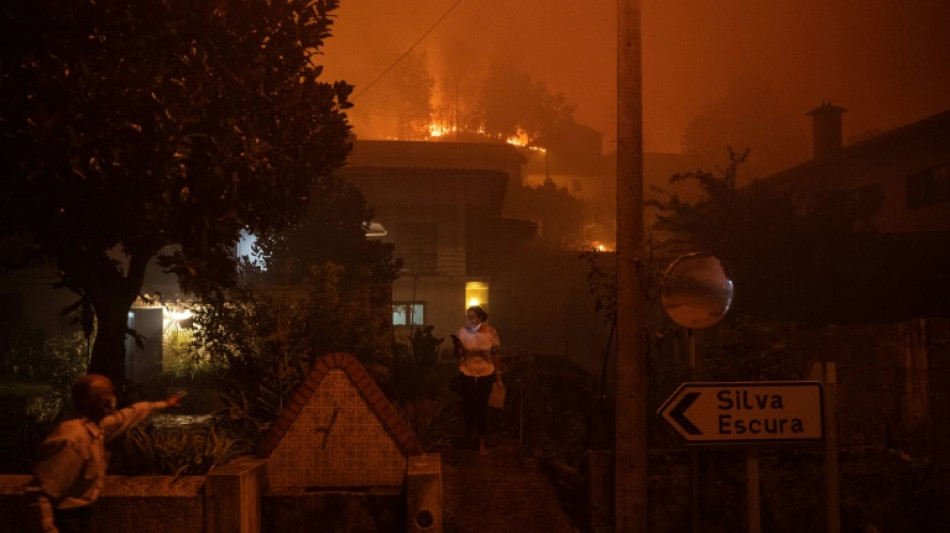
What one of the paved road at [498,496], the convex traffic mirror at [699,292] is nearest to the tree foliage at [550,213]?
the paved road at [498,496]

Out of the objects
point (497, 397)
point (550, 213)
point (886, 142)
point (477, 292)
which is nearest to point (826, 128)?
point (886, 142)

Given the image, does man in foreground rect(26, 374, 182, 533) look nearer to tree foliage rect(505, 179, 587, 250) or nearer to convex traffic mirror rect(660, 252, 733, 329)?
convex traffic mirror rect(660, 252, 733, 329)

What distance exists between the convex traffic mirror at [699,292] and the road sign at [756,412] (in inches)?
21.6

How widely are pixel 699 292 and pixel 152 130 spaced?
18.5 ft

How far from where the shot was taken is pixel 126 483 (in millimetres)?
6336

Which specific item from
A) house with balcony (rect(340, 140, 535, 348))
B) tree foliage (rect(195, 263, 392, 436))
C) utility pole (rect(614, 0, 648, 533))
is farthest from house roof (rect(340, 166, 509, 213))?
utility pole (rect(614, 0, 648, 533))

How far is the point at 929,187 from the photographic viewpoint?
2336 centimetres

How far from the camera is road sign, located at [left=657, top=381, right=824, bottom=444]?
5629mm

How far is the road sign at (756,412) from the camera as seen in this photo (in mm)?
5629

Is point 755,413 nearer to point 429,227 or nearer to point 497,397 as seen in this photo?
point 497,397

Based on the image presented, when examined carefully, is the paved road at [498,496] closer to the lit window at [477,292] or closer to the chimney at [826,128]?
the lit window at [477,292]

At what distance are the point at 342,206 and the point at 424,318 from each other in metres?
6.94

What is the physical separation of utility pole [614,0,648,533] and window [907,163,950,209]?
19817 millimetres

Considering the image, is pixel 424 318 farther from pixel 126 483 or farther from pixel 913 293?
pixel 126 483
